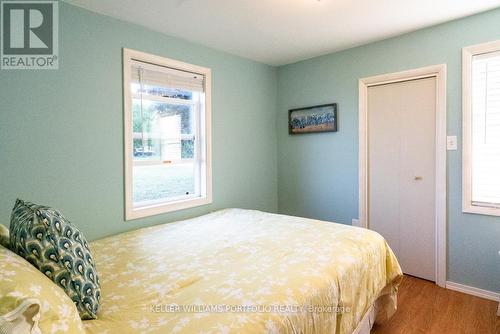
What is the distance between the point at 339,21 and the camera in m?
2.46

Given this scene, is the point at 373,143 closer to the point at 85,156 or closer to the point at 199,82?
the point at 199,82

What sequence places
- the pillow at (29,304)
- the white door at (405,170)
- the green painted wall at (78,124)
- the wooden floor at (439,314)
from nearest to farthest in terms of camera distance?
the pillow at (29,304)
the green painted wall at (78,124)
the wooden floor at (439,314)
the white door at (405,170)

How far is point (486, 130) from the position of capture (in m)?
2.36

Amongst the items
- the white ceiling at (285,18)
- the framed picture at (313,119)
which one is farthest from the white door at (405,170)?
the white ceiling at (285,18)

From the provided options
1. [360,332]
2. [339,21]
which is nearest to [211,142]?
[339,21]

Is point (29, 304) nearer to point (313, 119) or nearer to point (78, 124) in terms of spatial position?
point (78, 124)

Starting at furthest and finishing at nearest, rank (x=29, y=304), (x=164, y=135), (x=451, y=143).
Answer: (x=164, y=135), (x=451, y=143), (x=29, y=304)

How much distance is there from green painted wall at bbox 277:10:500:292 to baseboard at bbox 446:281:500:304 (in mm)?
34

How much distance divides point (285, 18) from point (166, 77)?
120cm

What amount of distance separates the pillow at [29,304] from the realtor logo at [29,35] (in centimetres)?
160

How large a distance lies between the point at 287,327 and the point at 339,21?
7.92 ft

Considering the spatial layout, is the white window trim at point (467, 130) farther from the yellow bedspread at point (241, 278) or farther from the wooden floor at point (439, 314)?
the yellow bedspread at point (241, 278)

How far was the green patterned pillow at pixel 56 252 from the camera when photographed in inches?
38.7

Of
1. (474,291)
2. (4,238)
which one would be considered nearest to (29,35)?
(4,238)
